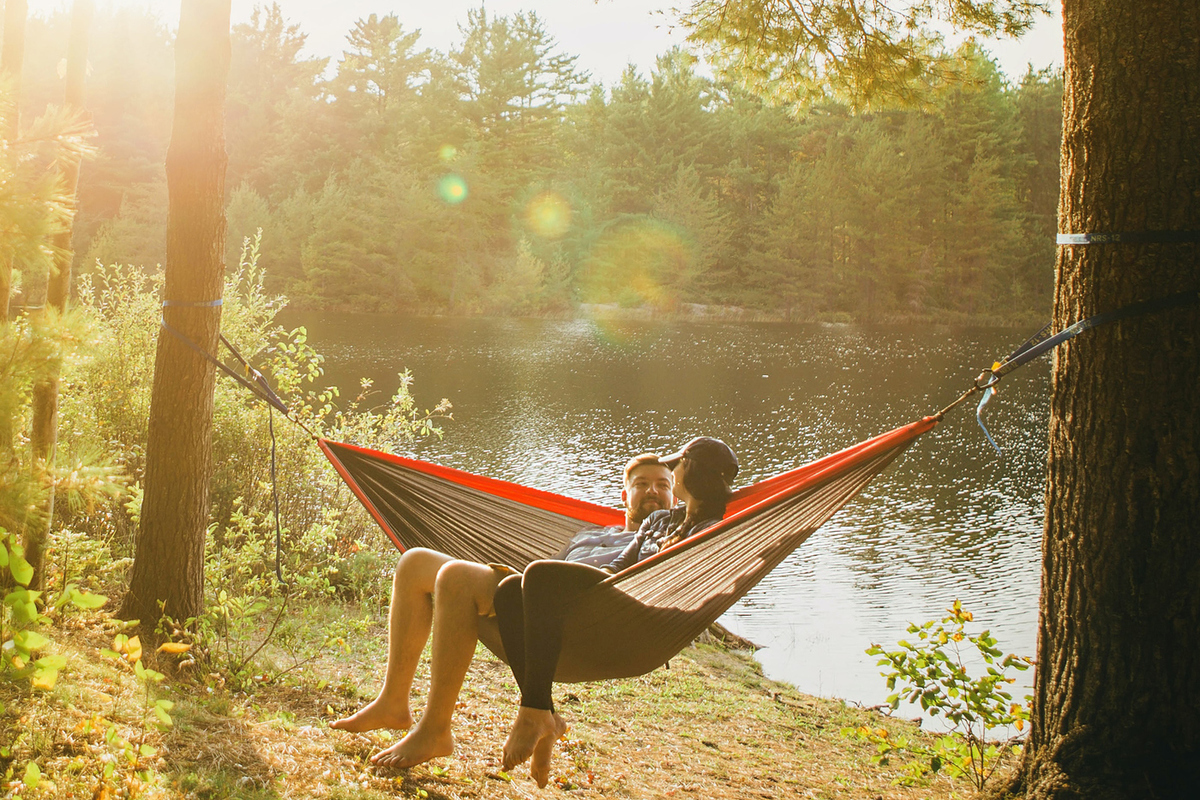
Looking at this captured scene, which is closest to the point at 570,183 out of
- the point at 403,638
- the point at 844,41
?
the point at 844,41

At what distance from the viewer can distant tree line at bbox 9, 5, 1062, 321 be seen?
21.7 meters

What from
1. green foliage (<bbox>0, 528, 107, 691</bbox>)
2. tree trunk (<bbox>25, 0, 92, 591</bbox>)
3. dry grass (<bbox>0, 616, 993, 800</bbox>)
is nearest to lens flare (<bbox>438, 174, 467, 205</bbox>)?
dry grass (<bbox>0, 616, 993, 800</bbox>)

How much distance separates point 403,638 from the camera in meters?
1.56

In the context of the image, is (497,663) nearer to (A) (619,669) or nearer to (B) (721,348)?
(A) (619,669)

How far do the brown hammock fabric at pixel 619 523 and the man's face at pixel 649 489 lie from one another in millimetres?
149

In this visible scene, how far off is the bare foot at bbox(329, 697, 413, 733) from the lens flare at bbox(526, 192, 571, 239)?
22.3 meters

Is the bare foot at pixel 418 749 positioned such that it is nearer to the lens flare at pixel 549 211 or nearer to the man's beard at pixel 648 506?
the man's beard at pixel 648 506

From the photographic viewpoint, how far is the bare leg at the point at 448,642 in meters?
1.50

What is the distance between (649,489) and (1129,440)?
3.14ft

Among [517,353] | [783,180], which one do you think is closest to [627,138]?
[783,180]

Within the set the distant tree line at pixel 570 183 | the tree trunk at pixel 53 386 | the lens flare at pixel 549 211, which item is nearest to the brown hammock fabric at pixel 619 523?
the tree trunk at pixel 53 386

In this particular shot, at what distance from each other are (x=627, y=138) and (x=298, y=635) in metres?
22.4

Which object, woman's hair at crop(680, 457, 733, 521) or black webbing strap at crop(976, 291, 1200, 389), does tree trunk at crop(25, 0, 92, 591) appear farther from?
black webbing strap at crop(976, 291, 1200, 389)

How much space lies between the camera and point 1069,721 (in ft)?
4.84
